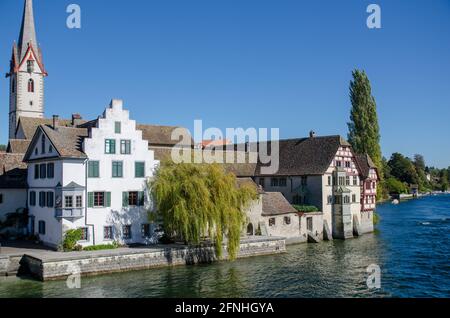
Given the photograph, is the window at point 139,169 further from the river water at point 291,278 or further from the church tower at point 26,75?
the church tower at point 26,75

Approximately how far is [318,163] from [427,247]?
15.5 metres

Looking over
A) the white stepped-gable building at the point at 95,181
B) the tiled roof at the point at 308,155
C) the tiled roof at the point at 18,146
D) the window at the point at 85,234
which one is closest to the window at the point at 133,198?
the white stepped-gable building at the point at 95,181

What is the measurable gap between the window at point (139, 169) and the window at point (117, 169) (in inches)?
50.3

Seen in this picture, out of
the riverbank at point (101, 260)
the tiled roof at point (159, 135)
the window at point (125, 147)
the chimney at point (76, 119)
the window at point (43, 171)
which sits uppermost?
the chimney at point (76, 119)

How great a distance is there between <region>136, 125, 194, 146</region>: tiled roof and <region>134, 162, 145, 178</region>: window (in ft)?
48.1

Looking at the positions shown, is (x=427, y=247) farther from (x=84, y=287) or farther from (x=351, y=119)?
(x=351, y=119)

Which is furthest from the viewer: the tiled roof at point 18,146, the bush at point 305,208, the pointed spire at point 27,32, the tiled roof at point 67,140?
the pointed spire at point 27,32

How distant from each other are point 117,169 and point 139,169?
6.44 feet

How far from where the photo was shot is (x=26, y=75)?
74.4m

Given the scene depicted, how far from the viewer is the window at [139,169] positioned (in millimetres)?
40281

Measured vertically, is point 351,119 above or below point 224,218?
above

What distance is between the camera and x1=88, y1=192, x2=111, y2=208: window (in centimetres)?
3788
